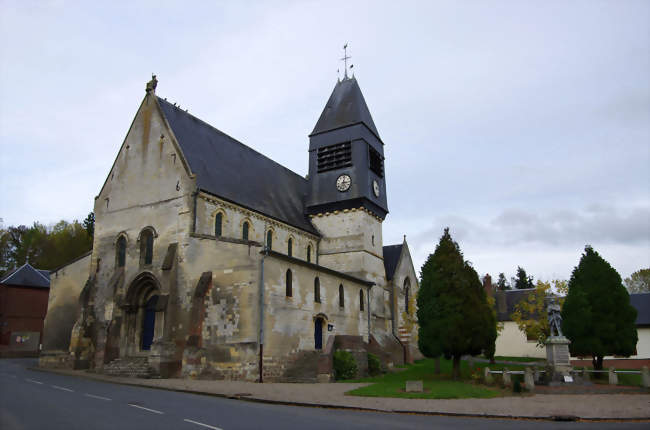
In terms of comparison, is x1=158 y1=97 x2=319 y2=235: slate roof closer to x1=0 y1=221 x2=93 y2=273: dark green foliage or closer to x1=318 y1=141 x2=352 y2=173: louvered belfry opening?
x1=318 y1=141 x2=352 y2=173: louvered belfry opening

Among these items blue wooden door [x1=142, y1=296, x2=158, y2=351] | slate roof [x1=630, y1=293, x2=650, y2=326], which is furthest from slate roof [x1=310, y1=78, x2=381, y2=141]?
slate roof [x1=630, y1=293, x2=650, y2=326]

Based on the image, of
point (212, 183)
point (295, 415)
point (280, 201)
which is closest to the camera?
point (295, 415)

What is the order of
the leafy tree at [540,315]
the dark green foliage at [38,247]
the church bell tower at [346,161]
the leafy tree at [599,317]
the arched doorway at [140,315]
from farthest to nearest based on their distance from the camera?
1. the dark green foliage at [38,247]
2. the church bell tower at [346,161]
3. the leafy tree at [540,315]
4. the arched doorway at [140,315]
5. the leafy tree at [599,317]

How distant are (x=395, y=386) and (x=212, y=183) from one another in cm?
1519

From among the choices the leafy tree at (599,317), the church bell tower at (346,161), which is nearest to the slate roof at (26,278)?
the church bell tower at (346,161)

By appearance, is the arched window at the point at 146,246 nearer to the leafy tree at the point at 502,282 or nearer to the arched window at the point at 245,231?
the arched window at the point at 245,231

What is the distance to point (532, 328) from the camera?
1412 inches

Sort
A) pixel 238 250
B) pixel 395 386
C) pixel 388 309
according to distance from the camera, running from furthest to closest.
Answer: pixel 388 309 → pixel 238 250 → pixel 395 386

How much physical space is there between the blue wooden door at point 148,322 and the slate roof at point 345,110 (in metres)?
19.7

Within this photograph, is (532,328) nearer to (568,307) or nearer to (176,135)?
(568,307)

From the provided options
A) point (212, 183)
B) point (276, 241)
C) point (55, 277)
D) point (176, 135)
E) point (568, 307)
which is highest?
point (176, 135)

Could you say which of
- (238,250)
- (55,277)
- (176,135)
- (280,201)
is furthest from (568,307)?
(55,277)

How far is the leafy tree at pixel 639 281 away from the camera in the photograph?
68.6 meters

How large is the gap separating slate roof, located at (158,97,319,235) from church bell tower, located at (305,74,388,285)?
1844 mm
